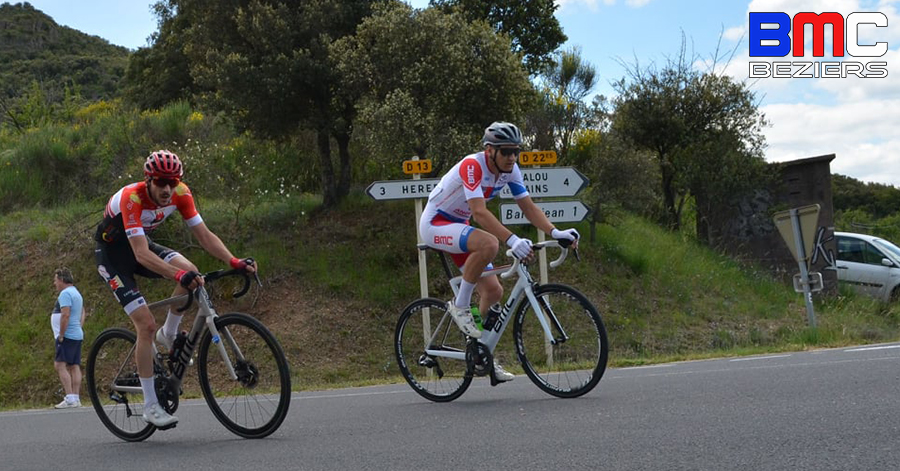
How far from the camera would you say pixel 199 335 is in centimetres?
669

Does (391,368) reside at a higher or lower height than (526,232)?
lower

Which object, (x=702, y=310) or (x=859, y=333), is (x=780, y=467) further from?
(x=702, y=310)

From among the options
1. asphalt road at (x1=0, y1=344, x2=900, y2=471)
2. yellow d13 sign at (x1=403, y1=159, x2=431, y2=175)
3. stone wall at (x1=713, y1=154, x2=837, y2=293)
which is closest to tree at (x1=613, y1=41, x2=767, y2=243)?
stone wall at (x1=713, y1=154, x2=837, y2=293)

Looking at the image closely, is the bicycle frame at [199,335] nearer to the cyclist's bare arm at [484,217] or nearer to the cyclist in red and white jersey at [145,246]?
the cyclist in red and white jersey at [145,246]

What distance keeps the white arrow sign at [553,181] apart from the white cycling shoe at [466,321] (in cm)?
768

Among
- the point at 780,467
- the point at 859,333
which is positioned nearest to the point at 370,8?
the point at 859,333

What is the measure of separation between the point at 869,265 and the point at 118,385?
21692 millimetres

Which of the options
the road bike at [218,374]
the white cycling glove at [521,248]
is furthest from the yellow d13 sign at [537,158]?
the road bike at [218,374]

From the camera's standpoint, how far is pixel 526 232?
22500 mm

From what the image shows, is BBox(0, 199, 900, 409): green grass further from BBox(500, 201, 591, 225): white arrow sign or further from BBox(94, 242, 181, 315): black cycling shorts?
BBox(94, 242, 181, 315): black cycling shorts

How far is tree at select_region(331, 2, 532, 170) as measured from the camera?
19484 mm

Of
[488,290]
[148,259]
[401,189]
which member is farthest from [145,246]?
[401,189]

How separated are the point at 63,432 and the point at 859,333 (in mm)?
13103

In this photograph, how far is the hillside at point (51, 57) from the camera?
56.2m
